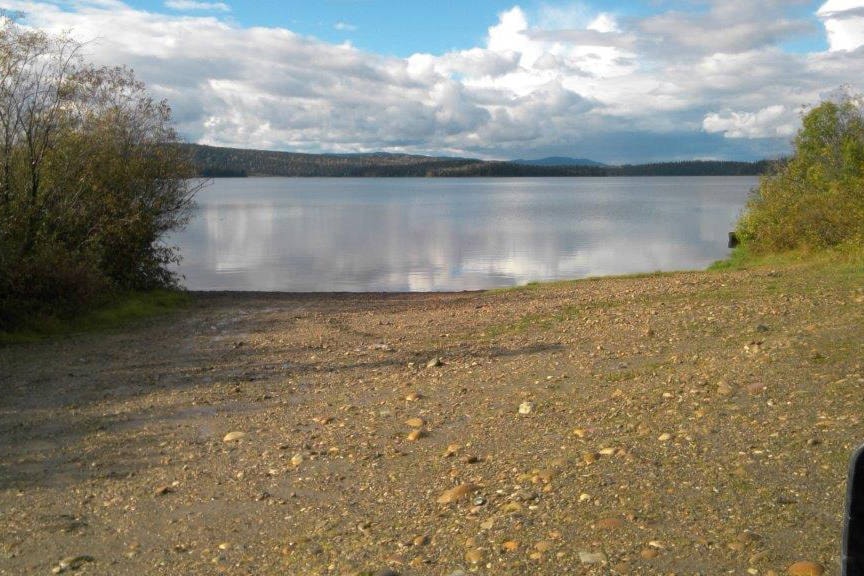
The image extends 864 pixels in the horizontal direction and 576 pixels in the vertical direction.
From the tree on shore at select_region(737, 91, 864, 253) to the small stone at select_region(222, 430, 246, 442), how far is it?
1926cm

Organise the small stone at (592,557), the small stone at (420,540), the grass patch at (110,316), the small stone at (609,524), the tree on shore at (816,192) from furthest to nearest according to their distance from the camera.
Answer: the tree on shore at (816,192) → the grass patch at (110,316) → the small stone at (420,540) → the small stone at (609,524) → the small stone at (592,557)

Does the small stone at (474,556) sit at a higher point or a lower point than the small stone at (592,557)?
lower

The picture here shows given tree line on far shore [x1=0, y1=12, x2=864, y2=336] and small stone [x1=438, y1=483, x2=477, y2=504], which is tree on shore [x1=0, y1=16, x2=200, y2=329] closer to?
tree line on far shore [x1=0, y1=12, x2=864, y2=336]

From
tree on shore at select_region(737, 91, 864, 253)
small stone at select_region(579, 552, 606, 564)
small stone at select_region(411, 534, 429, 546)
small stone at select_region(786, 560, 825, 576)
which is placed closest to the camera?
small stone at select_region(786, 560, 825, 576)

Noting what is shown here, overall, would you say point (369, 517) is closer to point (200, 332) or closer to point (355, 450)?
point (355, 450)

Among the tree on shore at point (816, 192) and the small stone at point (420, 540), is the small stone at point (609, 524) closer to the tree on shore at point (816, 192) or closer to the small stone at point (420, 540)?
the small stone at point (420, 540)

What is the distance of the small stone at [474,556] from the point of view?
16.8ft

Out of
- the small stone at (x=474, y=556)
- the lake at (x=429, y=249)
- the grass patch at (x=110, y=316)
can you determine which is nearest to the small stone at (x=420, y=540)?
the small stone at (x=474, y=556)

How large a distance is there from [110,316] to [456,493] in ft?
45.0

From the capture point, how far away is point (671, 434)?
7.17m

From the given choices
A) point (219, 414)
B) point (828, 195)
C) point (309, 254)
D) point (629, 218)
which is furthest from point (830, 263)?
point (629, 218)

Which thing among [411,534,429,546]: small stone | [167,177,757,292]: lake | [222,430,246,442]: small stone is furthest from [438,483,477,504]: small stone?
[167,177,757,292]: lake

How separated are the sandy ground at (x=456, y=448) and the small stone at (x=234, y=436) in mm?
75

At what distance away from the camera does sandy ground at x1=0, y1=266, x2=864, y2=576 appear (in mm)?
5336
